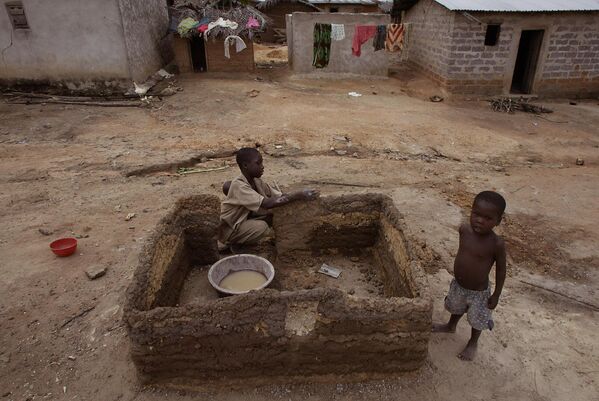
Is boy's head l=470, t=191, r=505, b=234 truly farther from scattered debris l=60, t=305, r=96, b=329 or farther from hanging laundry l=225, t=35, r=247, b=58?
hanging laundry l=225, t=35, r=247, b=58

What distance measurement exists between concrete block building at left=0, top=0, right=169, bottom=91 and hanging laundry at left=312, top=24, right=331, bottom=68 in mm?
5243

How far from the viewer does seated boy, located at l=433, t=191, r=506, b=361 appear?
8.32 ft

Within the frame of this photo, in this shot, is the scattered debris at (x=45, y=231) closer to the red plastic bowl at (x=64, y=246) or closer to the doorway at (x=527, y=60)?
the red plastic bowl at (x=64, y=246)

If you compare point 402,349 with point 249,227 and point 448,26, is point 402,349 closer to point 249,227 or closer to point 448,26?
point 249,227

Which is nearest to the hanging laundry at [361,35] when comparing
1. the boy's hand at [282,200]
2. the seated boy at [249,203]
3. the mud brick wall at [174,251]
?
the seated boy at [249,203]

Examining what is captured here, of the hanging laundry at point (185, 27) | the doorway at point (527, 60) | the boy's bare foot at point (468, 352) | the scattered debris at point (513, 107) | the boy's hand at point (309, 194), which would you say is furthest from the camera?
the hanging laundry at point (185, 27)

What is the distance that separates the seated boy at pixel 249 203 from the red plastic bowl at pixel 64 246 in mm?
1493

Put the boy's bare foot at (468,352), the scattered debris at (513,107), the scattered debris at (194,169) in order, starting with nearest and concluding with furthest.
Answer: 1. the boy's bare foot at (468,352)
2. the scattered debris at (194,169)
3. the scattered debris at (513,107)

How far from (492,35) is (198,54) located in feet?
29.6

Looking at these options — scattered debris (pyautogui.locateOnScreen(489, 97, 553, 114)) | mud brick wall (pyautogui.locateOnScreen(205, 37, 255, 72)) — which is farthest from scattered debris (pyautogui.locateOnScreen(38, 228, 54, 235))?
scattered debris (pyautogui.locateOnScreen(489, 97, 553, 114))

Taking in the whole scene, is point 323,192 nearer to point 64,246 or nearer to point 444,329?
point 444,329

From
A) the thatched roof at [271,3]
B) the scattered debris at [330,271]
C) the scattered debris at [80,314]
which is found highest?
the thatched roof at [271,3]

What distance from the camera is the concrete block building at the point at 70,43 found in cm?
977

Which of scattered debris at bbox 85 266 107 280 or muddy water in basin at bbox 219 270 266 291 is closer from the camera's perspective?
muddy water in basin at bbox 219 270 266 291
